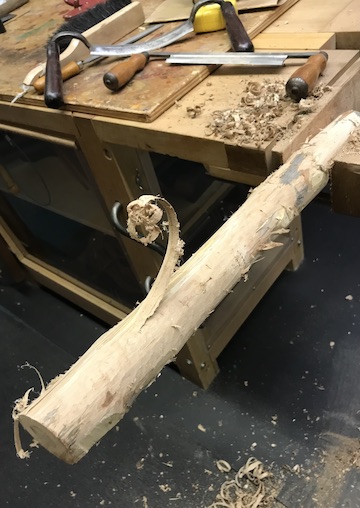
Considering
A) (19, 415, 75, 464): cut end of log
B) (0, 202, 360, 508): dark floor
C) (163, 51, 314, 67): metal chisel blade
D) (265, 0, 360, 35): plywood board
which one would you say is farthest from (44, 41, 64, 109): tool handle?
(0, 202, 360, 508): dark floor

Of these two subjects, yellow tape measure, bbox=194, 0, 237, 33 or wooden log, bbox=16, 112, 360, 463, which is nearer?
wooden log, bbox=16, 112, 360, 463

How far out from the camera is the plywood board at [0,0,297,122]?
817 millimetres

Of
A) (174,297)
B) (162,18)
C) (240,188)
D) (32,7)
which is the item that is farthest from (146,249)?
(32,7)

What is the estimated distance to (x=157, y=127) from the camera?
78 cm

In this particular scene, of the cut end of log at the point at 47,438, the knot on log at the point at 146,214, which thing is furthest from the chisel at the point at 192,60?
the cut end of log at the point at 47,438

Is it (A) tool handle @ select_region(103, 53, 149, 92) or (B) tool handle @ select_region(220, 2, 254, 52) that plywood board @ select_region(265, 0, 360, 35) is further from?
(A) tool handle @ select_region(103, 53, 149, 92)

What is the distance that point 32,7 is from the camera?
1510 mm

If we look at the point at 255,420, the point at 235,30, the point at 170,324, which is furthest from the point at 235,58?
the point at 255,420

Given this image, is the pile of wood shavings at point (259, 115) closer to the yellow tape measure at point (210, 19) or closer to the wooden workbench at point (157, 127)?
the wooden workbench at point (157, 127)

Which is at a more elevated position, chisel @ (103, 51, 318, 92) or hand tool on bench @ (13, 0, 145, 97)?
hand tool on bench @ (13, 0, 145, 97)

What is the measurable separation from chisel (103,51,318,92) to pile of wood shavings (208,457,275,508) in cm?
97

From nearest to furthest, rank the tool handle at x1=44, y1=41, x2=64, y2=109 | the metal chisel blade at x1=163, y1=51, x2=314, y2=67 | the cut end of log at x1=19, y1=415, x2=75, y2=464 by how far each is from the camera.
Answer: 1. the cut end of log at x1=19, y1=415, x2=75, y2=464
2. the metal chisel blade at x1=163, y1=51, x2=314, y2=67
3. the tool handle at x1=44, y1=41, x2=64, y2=109

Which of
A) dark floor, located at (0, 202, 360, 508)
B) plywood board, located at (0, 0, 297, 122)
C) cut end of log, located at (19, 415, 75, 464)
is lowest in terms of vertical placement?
dark floor, located at (0, 202, 360, 508)

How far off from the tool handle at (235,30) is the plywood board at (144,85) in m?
0.03
